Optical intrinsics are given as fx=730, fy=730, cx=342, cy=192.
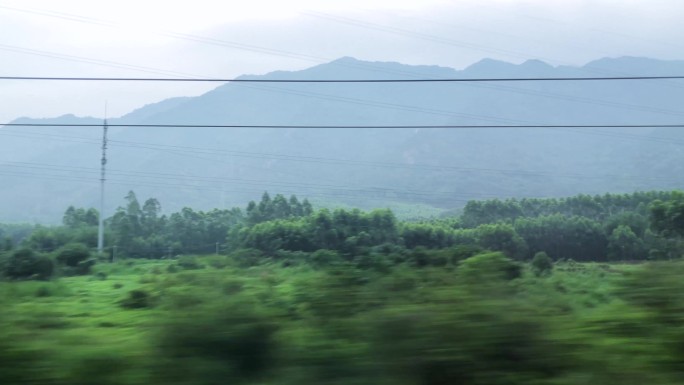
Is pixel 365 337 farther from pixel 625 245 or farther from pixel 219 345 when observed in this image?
pixel 625 245

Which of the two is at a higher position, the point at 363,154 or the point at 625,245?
the point at 363,154

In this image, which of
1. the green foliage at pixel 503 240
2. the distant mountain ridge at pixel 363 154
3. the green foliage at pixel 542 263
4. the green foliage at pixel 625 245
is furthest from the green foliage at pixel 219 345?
the distant mountain ridge at pixel 363 154

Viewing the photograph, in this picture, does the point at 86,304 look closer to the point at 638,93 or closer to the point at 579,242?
the point at 579,242

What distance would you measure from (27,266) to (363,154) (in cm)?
5523

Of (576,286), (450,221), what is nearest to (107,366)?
(576,286)

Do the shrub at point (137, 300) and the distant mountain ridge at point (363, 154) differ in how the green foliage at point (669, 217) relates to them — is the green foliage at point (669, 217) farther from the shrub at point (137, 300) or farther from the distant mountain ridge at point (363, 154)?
the distant mountain ridge at point (363, 154)

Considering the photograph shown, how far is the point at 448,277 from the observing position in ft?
25.6

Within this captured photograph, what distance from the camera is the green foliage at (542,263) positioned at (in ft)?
44.9

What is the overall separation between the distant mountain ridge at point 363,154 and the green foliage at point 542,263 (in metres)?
16.4

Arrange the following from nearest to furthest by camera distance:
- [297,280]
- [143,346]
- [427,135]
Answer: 1. [143,346]
2. [297,280]
3. [427,135]

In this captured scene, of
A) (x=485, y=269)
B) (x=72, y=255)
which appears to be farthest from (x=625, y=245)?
(x=72, y=255)

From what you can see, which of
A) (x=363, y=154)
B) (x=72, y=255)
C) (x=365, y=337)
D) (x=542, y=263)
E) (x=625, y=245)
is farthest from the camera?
(x=363, y=154)

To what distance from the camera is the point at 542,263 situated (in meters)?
14.8

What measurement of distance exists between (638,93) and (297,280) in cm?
7537
